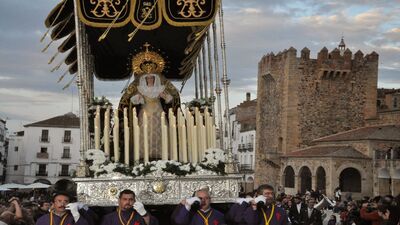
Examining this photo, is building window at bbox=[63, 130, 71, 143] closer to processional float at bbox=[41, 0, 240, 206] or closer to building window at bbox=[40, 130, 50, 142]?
building window at bbox=[40, 130, 50, 142]

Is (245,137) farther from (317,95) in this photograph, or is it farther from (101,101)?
(101,101)

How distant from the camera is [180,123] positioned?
9.25 m

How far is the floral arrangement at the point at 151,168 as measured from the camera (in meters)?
8.40

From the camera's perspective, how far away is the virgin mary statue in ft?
31.1

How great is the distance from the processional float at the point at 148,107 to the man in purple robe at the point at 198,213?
3.33 ft

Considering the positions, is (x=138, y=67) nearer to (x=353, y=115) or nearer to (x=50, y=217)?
(x=50, y=217)

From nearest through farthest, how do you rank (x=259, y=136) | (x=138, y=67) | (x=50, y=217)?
(x=50, y=217) → (x=138, y=67) → (x=259, y=136)

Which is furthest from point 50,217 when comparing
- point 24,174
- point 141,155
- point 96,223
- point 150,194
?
point 24,174

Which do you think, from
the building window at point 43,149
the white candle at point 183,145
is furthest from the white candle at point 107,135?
the building window at point 43,149

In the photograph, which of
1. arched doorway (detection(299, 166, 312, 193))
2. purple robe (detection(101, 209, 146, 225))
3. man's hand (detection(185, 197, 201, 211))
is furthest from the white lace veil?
arched doorway (detection(299, 166, 312, 193))

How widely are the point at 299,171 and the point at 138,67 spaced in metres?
37.3

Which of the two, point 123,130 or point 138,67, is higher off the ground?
point 138,67

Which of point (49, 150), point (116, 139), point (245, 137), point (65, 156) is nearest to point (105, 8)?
point (116, 139)

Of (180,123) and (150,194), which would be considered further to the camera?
(180,123)
